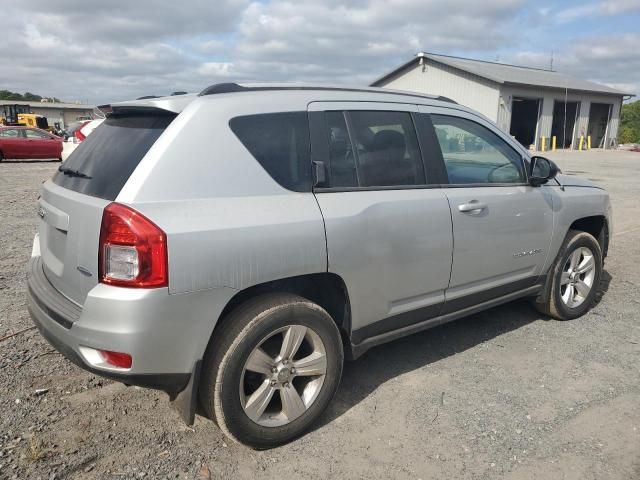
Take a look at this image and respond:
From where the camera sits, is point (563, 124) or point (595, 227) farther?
point (563, 124)

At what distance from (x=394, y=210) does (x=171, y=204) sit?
1.32 m

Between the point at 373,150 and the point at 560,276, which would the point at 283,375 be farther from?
the point at 560,276

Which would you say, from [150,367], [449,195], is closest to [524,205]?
[449,195]

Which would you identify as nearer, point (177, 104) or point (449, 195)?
point (177, 104)

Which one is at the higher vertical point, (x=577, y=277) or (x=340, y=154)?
(x=340, y=154)

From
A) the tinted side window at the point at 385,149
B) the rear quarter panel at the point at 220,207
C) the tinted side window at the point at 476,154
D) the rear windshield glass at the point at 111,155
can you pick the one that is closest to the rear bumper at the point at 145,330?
the rear quarter panel at the point at 220,207

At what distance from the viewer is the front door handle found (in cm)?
344

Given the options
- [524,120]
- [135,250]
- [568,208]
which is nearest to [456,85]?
[524,120]

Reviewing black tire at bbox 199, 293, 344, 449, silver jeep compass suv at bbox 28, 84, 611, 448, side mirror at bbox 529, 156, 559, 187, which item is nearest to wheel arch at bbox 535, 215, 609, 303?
side mirror at bbox 529, 156, 559, 187

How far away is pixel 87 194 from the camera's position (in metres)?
2.64

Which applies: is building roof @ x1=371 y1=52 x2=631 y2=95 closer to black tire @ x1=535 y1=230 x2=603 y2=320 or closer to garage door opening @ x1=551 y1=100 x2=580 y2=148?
garage door opening @ x1=551 y1=100 x2=580 y2=148

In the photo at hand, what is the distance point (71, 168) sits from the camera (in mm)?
3025

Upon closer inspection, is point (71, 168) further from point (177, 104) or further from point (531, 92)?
point (531, 92)

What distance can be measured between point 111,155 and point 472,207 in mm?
2247
